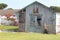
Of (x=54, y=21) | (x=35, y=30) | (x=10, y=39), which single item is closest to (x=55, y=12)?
(x=54, y=21)

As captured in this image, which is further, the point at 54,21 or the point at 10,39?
the point at 54,21

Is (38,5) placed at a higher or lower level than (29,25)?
higher

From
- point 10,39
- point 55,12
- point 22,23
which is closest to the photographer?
point 10,39

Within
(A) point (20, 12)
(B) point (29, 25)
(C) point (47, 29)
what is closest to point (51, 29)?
(C) point (47, 29)

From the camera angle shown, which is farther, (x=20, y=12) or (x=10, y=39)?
(x=20, y=12)

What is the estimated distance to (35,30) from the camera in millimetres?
42125

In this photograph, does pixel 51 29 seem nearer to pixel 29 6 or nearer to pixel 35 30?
pixel 35 30

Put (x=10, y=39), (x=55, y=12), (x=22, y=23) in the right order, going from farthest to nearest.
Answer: (x=22, y=23), (x=55, y=12), (x=10, y=39)

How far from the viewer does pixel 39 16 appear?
42500mm

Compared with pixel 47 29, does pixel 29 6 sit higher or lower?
higher

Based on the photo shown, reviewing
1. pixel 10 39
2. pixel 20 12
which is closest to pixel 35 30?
pixel 20 12

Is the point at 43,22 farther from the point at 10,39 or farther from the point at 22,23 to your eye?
the point at 10,39

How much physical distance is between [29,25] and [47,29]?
3.23 meters

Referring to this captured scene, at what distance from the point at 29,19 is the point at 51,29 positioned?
4227 millimetres
